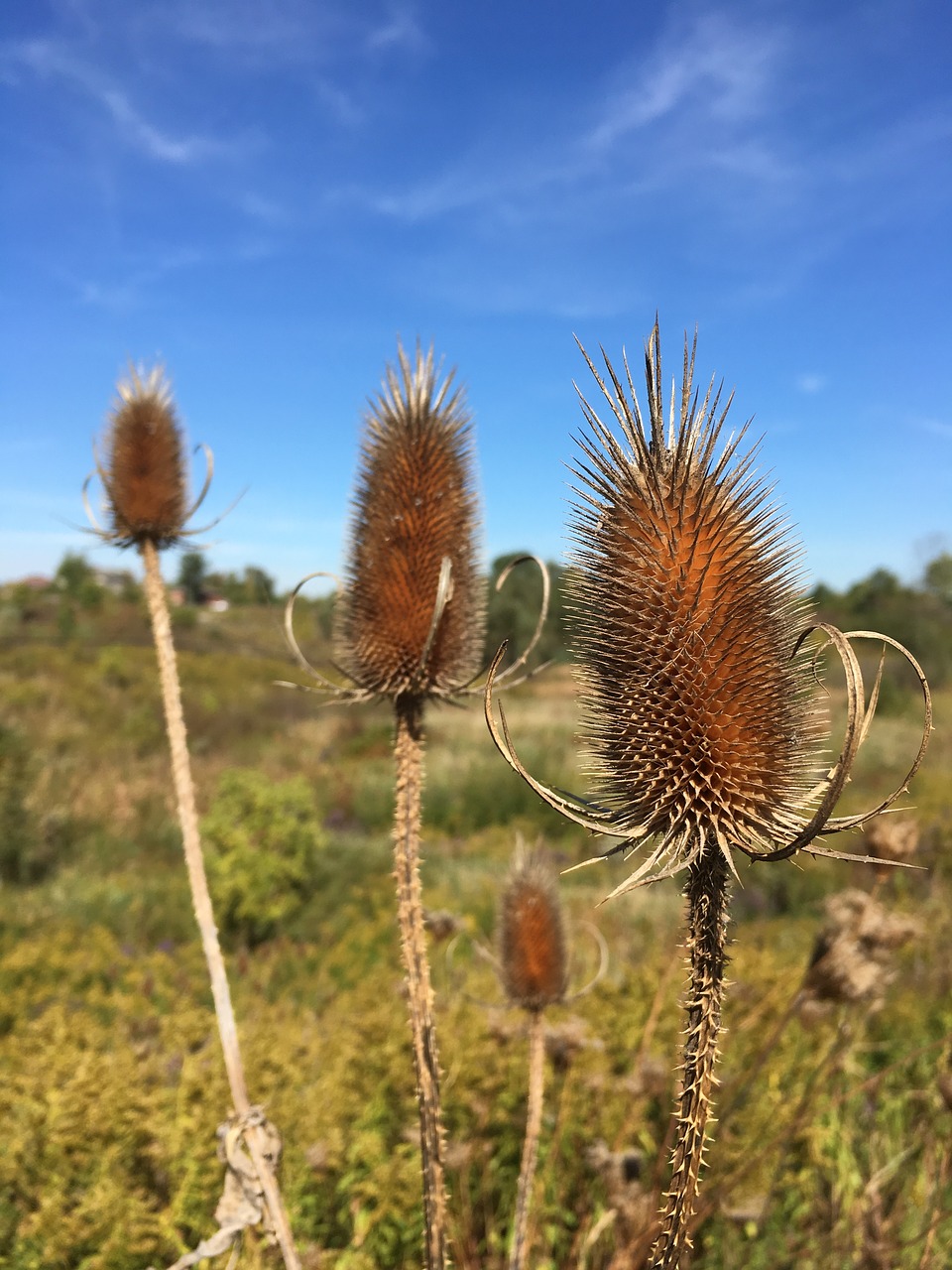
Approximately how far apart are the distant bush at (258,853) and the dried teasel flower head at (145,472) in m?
6.97

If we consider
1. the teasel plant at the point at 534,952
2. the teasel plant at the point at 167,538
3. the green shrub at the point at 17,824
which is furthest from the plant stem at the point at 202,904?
the green shrub at the point at 17,824

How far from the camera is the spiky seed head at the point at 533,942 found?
10.7 ft

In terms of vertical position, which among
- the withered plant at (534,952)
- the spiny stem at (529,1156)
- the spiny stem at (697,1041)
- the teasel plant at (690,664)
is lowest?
the spiny stem at (529,1156)

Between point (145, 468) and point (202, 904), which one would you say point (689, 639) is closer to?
point (202, 904)

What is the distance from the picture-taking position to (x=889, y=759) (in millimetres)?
18047

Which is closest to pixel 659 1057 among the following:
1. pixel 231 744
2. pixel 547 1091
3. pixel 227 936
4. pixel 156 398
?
pixel 547 1091

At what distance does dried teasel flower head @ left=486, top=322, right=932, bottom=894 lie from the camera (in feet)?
5.37

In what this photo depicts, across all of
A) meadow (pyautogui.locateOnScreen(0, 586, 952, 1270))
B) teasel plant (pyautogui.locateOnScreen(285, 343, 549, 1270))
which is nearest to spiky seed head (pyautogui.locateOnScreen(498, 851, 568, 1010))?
meadow (pyautogui.locateOnScreen(0, 586, 952, 1270))

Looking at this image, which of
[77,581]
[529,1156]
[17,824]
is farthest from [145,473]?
[77,581]

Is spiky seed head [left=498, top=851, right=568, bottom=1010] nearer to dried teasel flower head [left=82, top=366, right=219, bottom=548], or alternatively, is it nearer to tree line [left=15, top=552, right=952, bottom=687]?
dried teasel flower head [left=82, top=366, right=219, bottom=548]

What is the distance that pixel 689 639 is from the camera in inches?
66.9

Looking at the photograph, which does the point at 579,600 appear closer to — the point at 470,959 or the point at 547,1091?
the point at 547,1091

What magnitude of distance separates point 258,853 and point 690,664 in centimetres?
913

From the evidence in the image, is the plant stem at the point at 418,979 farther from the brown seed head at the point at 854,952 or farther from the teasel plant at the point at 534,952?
the brown seed head at the point at 854,952
